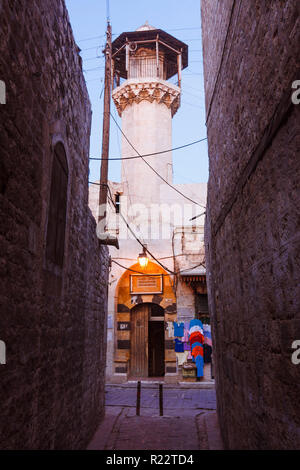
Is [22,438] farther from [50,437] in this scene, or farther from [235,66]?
[235,66]

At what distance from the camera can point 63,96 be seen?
4711 millimetres

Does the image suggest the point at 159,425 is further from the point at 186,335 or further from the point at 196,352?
the point at 186,335

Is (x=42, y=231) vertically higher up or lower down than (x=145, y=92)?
lower down

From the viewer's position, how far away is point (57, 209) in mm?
4422

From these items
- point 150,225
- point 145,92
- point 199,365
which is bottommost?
point 199,365

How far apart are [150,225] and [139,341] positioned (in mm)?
5600

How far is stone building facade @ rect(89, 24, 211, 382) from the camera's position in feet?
51.6

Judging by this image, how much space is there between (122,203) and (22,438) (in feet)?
55.5

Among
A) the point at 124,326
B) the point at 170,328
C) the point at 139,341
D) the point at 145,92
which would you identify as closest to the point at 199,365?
the point at 170,328

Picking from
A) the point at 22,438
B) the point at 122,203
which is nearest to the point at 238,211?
the point at 22,438

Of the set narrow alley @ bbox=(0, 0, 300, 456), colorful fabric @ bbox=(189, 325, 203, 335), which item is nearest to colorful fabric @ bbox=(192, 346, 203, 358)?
colorful fabric @ bbox=(189, 325, 203, 335)

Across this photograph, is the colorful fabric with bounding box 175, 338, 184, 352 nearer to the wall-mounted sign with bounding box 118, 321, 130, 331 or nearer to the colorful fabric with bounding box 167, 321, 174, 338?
the colorful fabric with bounding box 167, 321, 174, 338

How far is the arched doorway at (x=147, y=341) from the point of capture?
16.2 metres

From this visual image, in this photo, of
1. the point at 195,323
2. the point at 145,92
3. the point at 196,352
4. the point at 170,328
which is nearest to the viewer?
the point at 196,352
